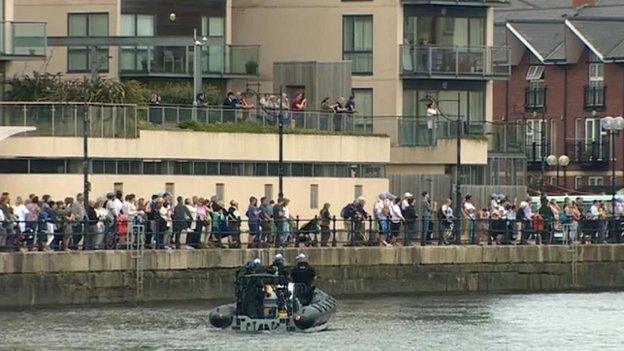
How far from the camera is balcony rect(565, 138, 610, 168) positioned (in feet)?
416

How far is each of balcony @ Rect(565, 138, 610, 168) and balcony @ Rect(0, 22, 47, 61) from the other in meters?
50.6

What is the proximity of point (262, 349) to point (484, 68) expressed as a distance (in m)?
40.4

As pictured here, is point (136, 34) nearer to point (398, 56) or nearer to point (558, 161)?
point (398, 56)

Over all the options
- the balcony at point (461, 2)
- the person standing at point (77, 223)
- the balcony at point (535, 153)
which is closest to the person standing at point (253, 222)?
the person standing at point (77, 223)

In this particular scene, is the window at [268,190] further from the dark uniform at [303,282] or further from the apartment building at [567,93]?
the apartment building at [567,93]

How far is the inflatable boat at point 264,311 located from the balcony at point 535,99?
68040 mm

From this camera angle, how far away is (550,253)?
267 feet

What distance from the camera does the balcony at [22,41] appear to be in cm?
8131

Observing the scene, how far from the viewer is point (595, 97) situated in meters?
128

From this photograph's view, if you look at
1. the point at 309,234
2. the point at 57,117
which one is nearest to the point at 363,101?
the point at 309,234

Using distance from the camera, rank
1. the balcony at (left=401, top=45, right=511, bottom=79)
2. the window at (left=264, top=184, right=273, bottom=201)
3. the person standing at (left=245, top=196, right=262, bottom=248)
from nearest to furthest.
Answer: the person standing at (left=245, top=196, right=262, bottom=248) < the window at (left=264, top=184, right=273, bottom=201) < the balcony at (left=401, top=45, right=511, bottom=79)

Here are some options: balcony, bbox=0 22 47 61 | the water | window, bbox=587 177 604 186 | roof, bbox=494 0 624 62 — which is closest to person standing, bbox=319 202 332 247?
the water

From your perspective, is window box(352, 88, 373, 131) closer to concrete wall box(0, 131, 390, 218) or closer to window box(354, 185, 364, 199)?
concrete wall box(0, 131, 390, 218)

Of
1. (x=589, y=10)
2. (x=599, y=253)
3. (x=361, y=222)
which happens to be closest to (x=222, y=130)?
(x=361, y=222)
